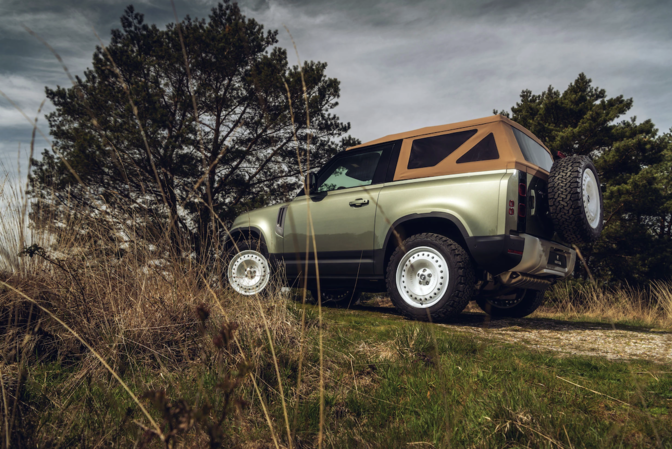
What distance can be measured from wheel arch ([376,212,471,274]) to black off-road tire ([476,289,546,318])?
1.42 meters

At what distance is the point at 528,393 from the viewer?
1.94 metres

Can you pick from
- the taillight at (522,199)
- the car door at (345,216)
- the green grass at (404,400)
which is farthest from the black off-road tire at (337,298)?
the green grass at (404,400)

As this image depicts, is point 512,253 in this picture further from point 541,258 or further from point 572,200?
point 572,200

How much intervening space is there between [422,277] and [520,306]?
198 centimetres

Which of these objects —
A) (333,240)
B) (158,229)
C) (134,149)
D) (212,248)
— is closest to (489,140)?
(333,240)

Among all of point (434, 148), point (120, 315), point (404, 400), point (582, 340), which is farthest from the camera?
point (434, 148)

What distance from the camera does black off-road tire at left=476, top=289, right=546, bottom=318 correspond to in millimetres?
5387

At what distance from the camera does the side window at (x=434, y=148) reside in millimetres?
4449

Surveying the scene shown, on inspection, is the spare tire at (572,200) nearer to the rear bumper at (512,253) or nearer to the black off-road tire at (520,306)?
the rear bumper at (512,253)

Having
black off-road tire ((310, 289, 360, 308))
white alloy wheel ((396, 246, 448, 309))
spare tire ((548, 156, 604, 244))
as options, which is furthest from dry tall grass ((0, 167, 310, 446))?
black off-road tire ((310, 289, 360, 308))

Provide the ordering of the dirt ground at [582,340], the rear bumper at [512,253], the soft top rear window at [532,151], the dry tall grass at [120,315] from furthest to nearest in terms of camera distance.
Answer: the soft top rear window at [532,151]
the rear bumper at [512,253]
the dirt ground at [582,340]
the dry tall grass at [120,315]

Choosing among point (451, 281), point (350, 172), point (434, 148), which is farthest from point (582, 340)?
point (350, 172)

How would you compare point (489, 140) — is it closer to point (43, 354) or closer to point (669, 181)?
point (43, 354)

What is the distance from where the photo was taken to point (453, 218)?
4.08 meters
